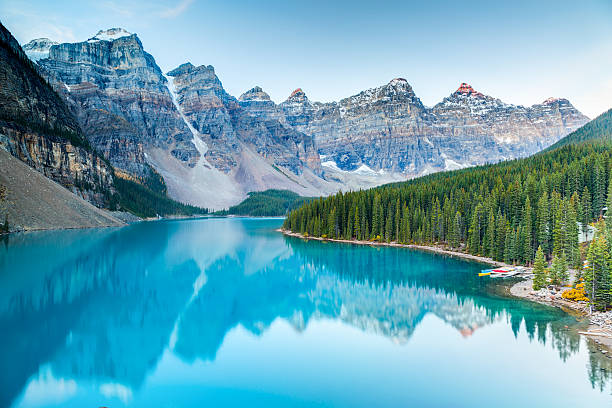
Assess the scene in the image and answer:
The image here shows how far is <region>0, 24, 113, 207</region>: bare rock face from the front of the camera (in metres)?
88.2

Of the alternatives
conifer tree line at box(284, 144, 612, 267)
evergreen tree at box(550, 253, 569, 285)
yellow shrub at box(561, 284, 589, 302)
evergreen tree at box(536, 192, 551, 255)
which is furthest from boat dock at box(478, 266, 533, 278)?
yellow shrub at box(561, 284, 589, 302)

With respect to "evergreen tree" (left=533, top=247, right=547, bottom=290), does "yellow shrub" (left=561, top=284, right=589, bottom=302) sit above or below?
below

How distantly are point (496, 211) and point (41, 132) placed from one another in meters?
98.5

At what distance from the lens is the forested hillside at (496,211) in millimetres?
46156

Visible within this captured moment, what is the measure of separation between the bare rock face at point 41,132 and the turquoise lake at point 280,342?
57.0m

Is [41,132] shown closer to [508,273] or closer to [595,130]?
[508,273]

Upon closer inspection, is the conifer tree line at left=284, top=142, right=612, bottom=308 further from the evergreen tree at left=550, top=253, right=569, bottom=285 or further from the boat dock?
the boat dock

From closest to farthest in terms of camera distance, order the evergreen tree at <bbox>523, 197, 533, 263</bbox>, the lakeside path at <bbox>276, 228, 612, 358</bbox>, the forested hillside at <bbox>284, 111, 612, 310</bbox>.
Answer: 1. the lakeside path at <bbox>276, 228, 612, 358</bbox>
2. the evergreen tree at <bbox>523, 197, 533, 263</bbox>
3. the forested hillside at <bbox>284, 111, 612, 310</bbox>

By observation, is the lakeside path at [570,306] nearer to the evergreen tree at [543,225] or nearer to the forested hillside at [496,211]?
the forested hillside at [496,211]

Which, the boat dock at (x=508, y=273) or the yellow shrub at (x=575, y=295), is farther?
the boat dock at (x=508, y=273)

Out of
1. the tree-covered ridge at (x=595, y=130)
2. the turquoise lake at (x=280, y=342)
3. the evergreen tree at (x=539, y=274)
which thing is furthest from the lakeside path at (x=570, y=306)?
the tree-covered ridge at (x=595, y=130)

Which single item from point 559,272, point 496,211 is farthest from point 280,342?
point 496,211

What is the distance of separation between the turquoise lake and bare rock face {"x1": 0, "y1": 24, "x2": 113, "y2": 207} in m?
57.0

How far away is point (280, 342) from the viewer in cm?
2264
